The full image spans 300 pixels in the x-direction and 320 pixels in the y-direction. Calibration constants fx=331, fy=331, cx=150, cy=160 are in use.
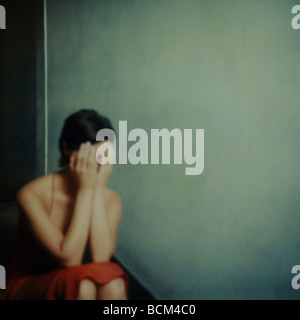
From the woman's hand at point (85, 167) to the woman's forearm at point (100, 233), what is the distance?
0.12 feet

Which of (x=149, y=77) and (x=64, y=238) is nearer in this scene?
(x=64, y=238)

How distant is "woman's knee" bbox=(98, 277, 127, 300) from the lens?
944mm

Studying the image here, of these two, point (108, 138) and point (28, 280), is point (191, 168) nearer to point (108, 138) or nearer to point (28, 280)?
point (108, 138)

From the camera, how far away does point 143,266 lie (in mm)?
1081

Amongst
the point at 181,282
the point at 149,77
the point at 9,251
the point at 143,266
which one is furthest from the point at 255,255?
the point at 9,251

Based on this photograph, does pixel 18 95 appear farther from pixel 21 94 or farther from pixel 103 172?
pixel 103 172

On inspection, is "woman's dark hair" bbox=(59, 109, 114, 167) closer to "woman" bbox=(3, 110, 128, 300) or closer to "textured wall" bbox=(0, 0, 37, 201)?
"woman" bbox=(3, 110, 128, 300)

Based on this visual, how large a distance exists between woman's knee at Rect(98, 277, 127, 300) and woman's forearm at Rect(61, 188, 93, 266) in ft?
0.35

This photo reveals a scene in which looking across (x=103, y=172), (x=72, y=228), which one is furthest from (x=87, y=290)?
(x=103, y=172)

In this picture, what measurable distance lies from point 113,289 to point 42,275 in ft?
0.69

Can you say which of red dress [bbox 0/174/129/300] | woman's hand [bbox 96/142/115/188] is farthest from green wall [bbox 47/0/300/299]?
red dress [bbox 0/174/129/300]

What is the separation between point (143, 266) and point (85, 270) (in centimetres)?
24

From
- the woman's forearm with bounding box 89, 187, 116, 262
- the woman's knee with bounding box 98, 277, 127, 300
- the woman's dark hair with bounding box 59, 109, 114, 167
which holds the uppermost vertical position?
the woman's dark hair with bounding box 59, 109, 114, 167

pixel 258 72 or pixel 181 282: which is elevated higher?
pixel 258 72
